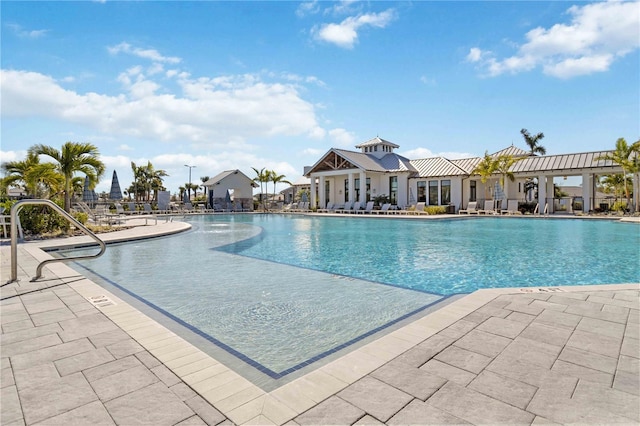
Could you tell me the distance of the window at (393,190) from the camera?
29688 millimetres

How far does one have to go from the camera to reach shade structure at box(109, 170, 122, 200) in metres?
24.5

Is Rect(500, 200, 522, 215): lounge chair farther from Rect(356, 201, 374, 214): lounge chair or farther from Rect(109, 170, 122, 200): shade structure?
Rect(109, 170, 122, 200): shade structure

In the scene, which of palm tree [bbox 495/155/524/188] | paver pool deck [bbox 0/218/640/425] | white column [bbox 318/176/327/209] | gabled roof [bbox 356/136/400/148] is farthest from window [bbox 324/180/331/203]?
paver pool deck [bbox 0/218/640/425]

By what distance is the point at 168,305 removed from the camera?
4875mm

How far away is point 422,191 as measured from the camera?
95.2 ft

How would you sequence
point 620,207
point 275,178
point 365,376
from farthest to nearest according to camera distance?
1. point 275,178
2. point 620,207
3. point 365,376

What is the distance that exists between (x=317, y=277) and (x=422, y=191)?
24251 millimetres

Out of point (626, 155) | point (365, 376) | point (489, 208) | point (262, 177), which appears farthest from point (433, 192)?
point (365, 376)

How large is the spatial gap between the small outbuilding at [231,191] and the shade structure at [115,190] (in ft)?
37.2

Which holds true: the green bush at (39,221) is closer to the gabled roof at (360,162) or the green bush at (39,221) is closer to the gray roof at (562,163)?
the gabled roof at (360,162)

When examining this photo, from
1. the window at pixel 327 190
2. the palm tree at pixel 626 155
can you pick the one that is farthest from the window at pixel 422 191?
the palm tree at pixel 626 155

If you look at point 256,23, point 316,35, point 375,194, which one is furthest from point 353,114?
point 375,194

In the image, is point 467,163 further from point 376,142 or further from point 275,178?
point 275,178

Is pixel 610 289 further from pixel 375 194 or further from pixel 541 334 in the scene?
pixel 375 194
